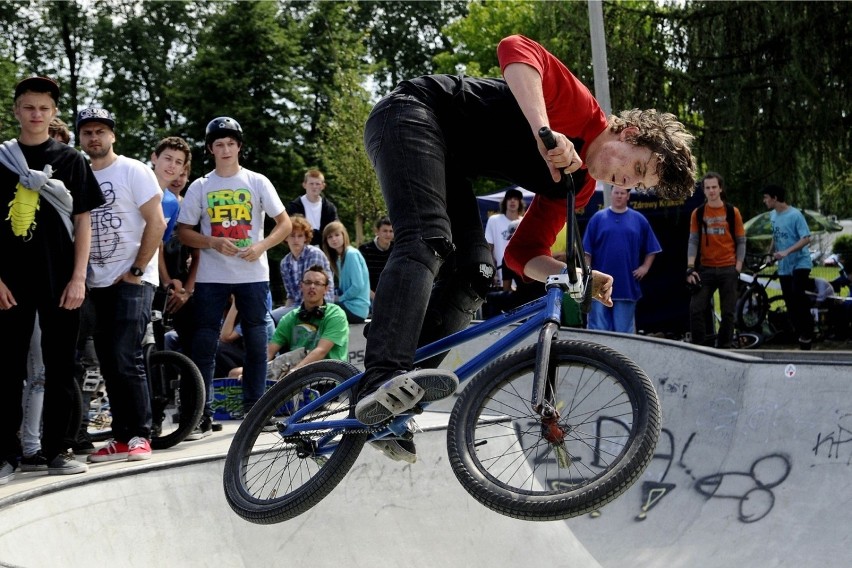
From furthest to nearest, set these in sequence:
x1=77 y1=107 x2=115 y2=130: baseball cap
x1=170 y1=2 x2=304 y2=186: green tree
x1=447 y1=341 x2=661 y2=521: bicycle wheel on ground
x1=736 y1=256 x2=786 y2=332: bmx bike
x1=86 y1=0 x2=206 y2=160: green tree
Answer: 1. x1=86 y1=0 x2=206 y2=160: green tree
2. x1=170 y1=2 x2=304 y2=186: green tree
3. x1=736 y1=256 x2=786 y2=332: bmx bike
4. x1=77 y1=107 x2=115 y2=130: baseball cap
5. x1=447 y1=341 x2=661 y2=521: bicycle wheel on ground

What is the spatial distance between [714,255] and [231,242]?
6118 millimetres

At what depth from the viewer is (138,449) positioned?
6062 millimetres

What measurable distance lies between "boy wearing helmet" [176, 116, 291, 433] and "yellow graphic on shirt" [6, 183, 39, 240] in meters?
1.38

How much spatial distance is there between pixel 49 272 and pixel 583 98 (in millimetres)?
3445

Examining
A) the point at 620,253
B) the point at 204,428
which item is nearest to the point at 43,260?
the point at 204,428

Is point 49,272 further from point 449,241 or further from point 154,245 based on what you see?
point 449,241

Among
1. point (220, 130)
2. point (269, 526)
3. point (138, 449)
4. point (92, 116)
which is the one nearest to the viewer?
point (269, 526)

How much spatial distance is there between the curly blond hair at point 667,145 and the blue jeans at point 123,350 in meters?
3.66

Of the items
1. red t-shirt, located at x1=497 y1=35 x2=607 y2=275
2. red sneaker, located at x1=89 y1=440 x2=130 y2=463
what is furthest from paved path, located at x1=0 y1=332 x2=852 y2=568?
red t-shirt, located at x1=497 y1=35 x2=607 y2=275

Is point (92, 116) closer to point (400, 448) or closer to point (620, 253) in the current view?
point (400, 448)

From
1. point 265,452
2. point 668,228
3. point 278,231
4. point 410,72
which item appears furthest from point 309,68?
point 265,452

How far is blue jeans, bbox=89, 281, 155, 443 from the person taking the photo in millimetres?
6004

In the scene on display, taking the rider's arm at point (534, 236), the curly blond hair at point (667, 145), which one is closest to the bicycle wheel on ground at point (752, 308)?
the rider's arm at point (534, 236)

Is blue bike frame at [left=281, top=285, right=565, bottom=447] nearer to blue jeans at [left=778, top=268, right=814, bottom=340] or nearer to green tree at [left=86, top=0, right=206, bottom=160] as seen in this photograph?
blue jeans at [left=778, top=268, right=814, bottom=340]
